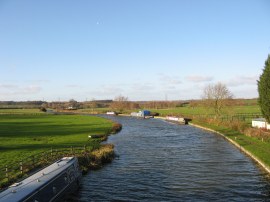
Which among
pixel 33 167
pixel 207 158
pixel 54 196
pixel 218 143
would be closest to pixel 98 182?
pixel 33 167

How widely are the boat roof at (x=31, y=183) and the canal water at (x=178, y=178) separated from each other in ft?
9.65

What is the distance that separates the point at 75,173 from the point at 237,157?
2198cm

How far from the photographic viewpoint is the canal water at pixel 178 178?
2581 centimetres

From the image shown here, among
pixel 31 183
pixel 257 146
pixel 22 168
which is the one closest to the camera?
pixel 31 183

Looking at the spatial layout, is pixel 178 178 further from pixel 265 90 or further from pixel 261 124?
pixel 261 124

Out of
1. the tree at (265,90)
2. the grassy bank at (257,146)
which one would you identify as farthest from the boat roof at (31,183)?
the tree at (265,90)

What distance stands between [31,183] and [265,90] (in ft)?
137

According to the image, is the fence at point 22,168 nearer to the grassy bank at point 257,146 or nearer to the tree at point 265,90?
the grassy bank at point 257,146

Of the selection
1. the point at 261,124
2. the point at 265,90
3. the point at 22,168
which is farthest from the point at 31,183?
the point at 261,124

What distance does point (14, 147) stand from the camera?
4603cm

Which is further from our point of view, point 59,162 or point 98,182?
point 98,182

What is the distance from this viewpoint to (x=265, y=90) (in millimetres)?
51844

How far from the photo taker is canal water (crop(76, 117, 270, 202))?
25.8 metres

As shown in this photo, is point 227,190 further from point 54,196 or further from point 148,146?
point 148,146
